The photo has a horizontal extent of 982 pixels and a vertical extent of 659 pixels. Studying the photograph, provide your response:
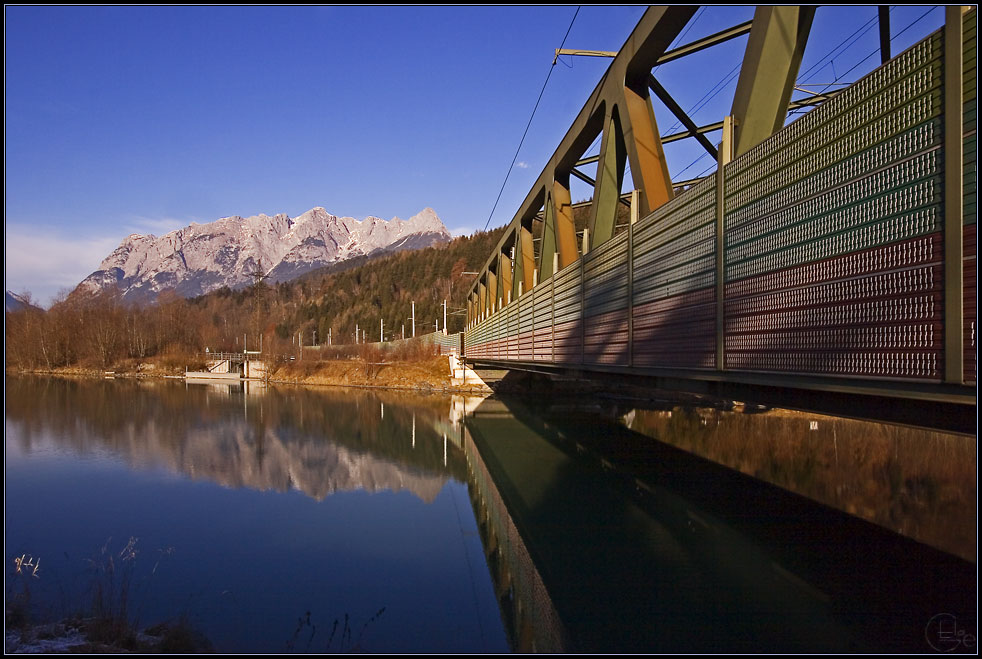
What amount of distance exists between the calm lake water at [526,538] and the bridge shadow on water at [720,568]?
38 millimetres

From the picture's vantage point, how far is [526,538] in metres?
10.6

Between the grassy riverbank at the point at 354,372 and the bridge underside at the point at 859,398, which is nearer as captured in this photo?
the bridge underside at the point at 859,398

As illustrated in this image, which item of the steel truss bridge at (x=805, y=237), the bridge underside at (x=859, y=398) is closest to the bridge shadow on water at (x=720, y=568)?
the bridge underside at (x=859, y=398)

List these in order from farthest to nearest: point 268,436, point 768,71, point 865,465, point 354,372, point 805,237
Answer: point 354,372, point 268,436, point 865,465, point 768,71, point 805,237

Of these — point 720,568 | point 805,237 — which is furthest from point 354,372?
point 805,237

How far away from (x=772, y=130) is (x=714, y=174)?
68 cm

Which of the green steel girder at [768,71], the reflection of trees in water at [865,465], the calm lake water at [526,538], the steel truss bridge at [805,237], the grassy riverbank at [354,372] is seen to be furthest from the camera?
the grassy riverbank at [354,372]

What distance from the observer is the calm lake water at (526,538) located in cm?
698

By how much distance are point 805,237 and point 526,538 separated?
6897 millimetres

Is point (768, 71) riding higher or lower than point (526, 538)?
higher

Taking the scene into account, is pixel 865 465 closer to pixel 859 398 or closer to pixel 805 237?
pixel 859 398

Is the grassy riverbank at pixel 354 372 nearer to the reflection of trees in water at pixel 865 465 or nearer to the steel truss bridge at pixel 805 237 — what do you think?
the reflection of trees in water at pixel 865 465

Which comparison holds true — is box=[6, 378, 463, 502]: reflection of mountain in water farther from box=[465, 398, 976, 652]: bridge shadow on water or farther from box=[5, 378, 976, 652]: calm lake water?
box=[465, 398, 976, 652]: bridge shadow on water

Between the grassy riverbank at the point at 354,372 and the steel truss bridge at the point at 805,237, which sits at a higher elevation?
the steel truss bridge at the point at 805,237
